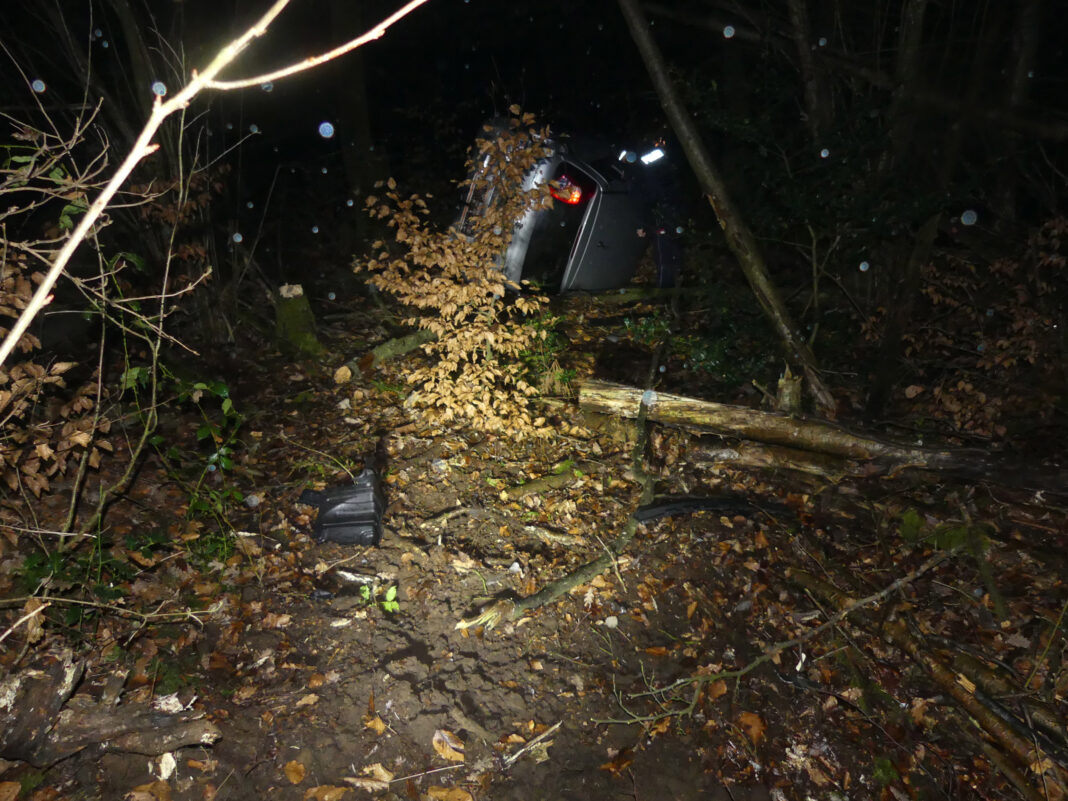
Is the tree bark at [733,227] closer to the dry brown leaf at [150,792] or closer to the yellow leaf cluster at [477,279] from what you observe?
the yellow leaf cluster at [477,279]

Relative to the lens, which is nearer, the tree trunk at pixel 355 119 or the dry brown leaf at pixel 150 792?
the dry brown leaf at pixel 150 792

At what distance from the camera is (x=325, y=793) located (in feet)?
9.52

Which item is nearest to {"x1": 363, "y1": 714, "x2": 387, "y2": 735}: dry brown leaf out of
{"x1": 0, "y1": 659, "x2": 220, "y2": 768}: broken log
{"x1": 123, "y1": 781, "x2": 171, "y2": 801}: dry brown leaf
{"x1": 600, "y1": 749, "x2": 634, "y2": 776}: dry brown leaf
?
{"x1": 0, "y1": 659, "x2": 220, "y2": 768}: broken log

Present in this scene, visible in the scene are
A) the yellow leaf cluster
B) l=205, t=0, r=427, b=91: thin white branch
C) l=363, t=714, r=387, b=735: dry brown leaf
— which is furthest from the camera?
the yellow leaf cluster

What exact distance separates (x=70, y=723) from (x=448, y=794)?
6.19 ft

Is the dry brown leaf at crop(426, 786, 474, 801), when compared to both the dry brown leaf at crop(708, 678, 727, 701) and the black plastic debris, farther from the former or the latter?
the black plastic debris

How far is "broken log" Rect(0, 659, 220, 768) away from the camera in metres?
2.80

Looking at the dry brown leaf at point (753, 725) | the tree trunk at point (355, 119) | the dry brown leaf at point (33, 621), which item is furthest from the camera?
the tree trunk at point (355, 119)

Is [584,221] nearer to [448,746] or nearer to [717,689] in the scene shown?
[717,689]

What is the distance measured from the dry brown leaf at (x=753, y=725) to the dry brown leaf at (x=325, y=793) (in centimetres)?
218

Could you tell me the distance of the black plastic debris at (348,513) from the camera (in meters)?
4.31

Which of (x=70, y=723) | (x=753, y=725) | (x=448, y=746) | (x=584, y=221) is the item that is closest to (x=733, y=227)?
(x=584, y=221)

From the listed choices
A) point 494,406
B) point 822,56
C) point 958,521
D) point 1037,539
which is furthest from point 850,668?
point 822,56

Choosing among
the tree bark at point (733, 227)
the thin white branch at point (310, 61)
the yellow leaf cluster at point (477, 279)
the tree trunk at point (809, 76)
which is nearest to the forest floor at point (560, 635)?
the yellow leaf cluster at point (477, 279)
